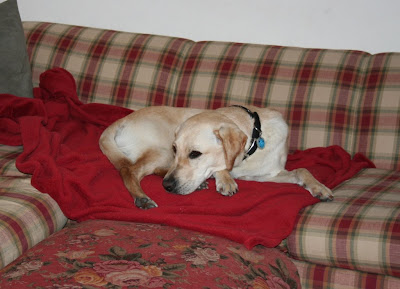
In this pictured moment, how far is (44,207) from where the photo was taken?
105 inches

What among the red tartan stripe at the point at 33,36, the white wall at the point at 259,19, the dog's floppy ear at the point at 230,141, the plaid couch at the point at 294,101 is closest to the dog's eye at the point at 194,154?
the dog's floppy ear at the point at 230,141

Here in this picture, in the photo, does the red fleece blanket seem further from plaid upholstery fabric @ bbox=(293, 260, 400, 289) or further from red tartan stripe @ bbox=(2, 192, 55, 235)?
plaid upholstery fabric @ bbox=(293, 260, 400, 289)

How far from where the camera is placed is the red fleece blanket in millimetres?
2576

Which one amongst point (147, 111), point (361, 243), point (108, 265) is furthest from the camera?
point (147, 111)

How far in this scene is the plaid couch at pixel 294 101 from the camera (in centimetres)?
254

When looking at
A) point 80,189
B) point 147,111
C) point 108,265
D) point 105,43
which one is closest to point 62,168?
point 80,189

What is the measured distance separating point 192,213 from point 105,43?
193cm

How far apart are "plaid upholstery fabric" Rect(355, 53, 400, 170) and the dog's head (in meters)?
0.98

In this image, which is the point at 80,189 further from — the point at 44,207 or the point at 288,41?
the point at 288,41

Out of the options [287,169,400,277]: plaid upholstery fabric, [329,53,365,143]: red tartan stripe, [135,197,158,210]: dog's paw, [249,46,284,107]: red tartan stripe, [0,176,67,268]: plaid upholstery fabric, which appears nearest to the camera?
[0,176,67,268]: plaid upholstery fabric

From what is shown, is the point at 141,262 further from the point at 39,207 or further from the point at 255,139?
the point at 255,139

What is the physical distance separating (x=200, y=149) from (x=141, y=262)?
3.41 feet

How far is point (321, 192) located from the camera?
2877mm

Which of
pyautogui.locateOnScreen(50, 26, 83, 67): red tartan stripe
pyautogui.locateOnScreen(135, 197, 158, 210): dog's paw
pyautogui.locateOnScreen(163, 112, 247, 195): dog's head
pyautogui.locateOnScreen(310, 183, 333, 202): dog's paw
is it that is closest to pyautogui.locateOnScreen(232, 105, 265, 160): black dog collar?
pyautogui.locateOnScreen(163, 112, 247, 195): dog's head
